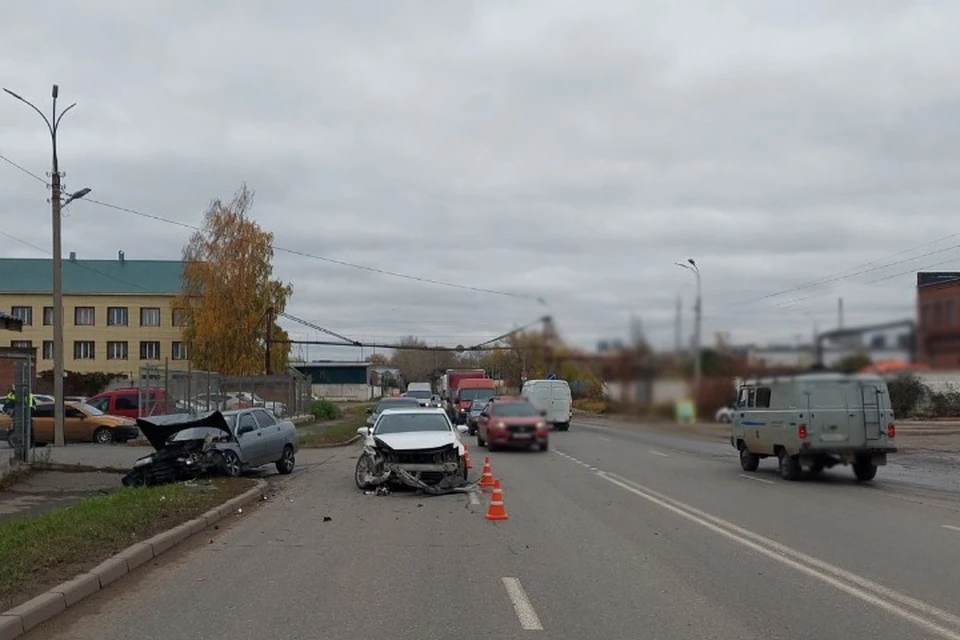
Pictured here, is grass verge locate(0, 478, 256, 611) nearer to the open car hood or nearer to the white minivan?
the open car hood

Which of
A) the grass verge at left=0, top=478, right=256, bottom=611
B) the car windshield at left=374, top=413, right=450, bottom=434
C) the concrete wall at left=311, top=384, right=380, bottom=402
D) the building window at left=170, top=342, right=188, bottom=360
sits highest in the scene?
the building window at left=170, top=342, right=188, bottom=360

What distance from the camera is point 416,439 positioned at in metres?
18.6

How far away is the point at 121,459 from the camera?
86.8 ft

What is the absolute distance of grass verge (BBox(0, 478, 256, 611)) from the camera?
903cm

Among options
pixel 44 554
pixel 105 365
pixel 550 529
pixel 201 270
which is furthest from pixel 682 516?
pixel 105 365

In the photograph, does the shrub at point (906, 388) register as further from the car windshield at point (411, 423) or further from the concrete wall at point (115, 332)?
the concrete wall at point (115, 332)

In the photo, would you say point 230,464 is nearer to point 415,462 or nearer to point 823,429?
point 415,462

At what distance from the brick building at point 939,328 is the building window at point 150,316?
75.2 metres

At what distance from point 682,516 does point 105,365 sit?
66.0 metres

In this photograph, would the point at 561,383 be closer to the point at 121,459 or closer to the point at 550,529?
the point at 550,529

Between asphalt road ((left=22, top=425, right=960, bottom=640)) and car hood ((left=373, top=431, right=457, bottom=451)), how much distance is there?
3.13 feet

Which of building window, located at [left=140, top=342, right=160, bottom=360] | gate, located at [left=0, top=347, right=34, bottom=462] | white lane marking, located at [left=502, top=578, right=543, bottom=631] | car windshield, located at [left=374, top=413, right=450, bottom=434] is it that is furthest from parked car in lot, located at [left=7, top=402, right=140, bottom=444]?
building window, located at [left=140, top=342, right=160, bottom=360]

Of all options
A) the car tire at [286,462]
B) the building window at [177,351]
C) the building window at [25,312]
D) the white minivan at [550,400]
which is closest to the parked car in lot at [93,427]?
the car tire at [286,462]

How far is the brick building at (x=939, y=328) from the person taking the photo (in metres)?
3.05
